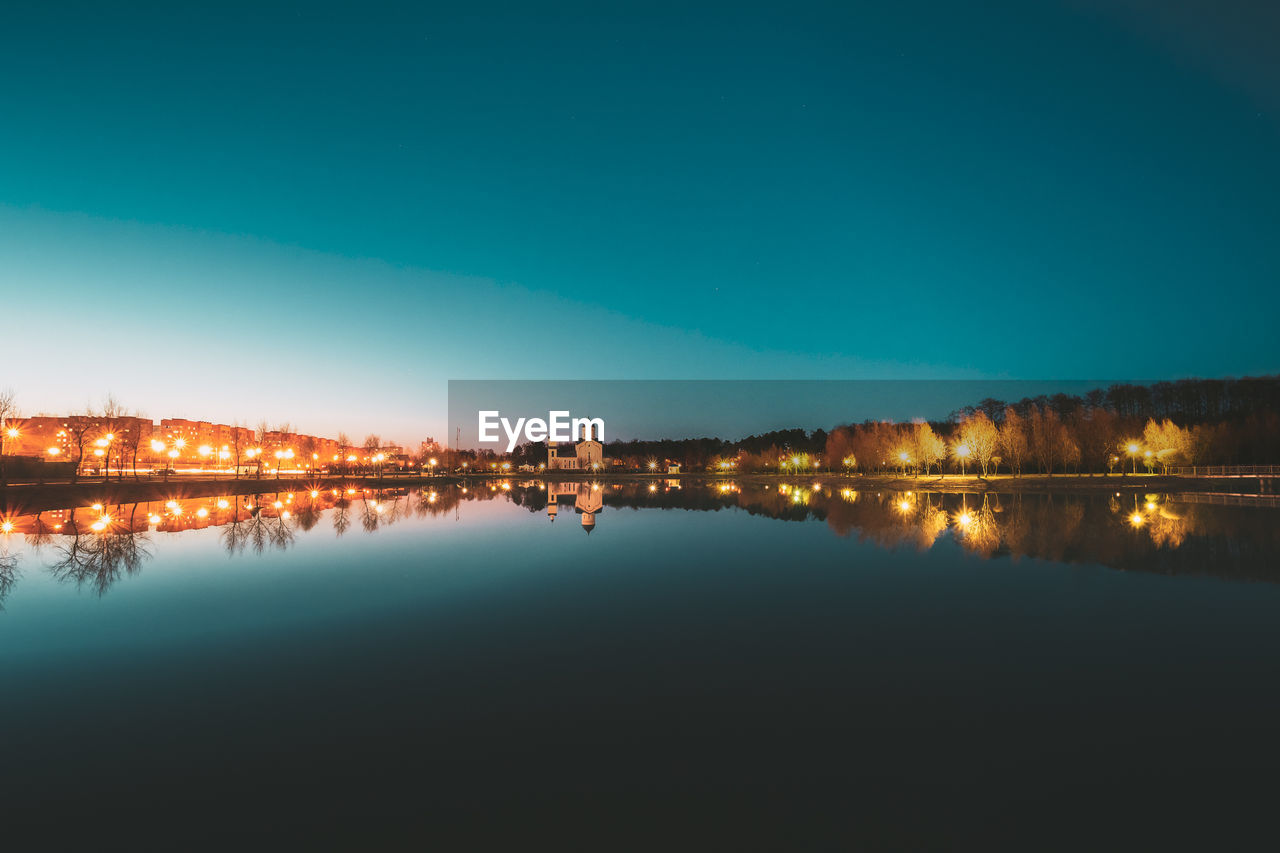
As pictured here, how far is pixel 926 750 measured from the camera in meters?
4.75

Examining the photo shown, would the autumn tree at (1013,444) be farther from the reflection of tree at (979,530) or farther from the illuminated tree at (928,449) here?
the reflection of tree at (979,530)

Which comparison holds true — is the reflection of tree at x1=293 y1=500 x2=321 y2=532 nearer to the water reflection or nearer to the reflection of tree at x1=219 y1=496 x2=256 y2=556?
the water reflection

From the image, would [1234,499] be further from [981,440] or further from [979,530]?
[981,440]

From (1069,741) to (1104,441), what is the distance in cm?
6819

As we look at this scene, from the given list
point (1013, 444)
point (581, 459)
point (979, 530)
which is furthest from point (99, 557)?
point (581, 459)

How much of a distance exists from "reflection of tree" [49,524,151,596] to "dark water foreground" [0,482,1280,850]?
0.20 m

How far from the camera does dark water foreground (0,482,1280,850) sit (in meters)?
3.91

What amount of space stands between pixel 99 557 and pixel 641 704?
14959 mm

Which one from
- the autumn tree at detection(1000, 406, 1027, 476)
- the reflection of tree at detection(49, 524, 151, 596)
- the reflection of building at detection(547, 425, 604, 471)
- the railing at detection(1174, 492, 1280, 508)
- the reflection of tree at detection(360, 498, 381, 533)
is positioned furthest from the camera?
the reflection of building at detection(547, 425, 604, 471)

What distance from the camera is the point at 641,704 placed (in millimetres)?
5668

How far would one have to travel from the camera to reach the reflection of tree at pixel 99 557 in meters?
11.5

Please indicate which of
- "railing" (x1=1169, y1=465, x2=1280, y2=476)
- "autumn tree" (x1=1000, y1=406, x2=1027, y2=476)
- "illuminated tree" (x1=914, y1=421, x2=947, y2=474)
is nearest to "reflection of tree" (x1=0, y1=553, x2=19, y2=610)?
"railing" (x1=1169, y1=465, x2=1280, y2=476)

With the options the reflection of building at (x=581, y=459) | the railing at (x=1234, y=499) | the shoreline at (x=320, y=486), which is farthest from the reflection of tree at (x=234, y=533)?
the reflection of building at (x=581, y=459)

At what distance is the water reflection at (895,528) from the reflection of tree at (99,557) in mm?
25
